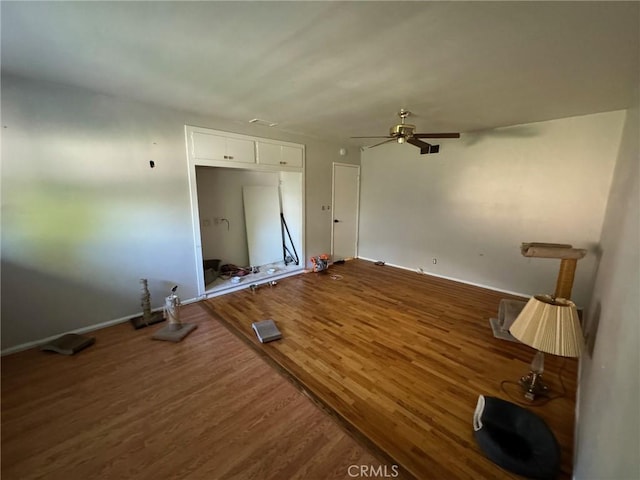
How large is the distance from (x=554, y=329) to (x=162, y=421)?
8.42 feet

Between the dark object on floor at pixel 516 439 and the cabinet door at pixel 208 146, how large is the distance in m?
3.82

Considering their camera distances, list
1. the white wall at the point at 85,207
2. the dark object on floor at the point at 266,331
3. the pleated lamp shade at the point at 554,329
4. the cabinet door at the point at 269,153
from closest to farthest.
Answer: the pleated lamp shade at the point at 554,329 < the white wall at the point at 85,207 < the dark object on floor at the point at 266,331 < the cabinet door at the point at 269,153

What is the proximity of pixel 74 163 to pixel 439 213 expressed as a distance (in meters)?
5.02

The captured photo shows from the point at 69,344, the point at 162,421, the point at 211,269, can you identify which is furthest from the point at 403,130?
the point at 69,344

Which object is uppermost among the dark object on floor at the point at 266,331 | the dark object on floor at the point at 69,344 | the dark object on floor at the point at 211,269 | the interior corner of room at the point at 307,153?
the interior corner of room at the point at 307,153

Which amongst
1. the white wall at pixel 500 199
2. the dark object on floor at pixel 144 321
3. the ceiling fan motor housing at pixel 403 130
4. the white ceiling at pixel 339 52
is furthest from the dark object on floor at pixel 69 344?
the white wall at pixel 500 199

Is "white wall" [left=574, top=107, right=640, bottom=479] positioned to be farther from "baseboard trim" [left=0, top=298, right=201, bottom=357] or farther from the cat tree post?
"baseboard trim" [left=0, top=298, right=201, bottom=357]

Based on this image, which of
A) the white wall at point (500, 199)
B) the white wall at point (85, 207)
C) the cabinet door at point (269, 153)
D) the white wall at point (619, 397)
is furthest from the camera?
the cabinet door at point (269, 153)

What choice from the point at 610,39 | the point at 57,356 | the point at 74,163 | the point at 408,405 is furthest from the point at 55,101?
the point at 610,39

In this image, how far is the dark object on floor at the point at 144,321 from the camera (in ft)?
9.39

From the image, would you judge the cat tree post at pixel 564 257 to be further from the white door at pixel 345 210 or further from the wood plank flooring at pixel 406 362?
the white door at pixel 345 210

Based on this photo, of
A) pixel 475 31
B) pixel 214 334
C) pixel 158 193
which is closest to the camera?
pixel 475 31

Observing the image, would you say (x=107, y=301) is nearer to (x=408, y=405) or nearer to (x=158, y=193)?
(x=158, y=193)

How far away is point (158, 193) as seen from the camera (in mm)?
3078
